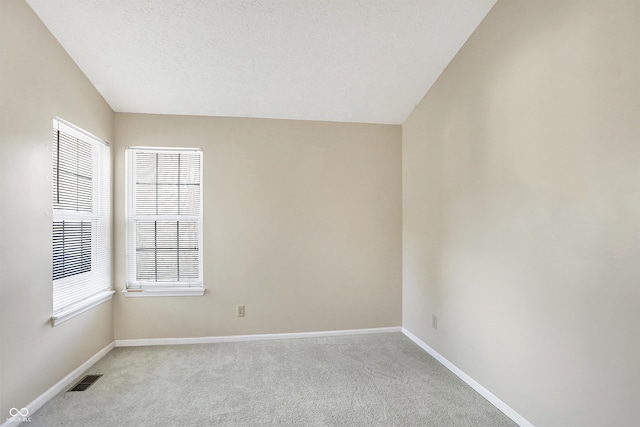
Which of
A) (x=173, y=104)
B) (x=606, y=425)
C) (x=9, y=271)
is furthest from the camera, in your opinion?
(x=173, y=104)

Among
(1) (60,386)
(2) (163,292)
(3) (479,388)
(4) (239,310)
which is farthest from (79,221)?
(3) (479,388)

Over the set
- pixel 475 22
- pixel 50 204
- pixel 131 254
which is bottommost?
pixel 131 254

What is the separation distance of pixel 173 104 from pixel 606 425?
3724mm

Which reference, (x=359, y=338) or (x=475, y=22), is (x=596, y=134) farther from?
(x=359, y=338)

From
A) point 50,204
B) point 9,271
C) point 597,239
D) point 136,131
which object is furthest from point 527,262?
point 136,131

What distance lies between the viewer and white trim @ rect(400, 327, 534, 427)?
1.91 m

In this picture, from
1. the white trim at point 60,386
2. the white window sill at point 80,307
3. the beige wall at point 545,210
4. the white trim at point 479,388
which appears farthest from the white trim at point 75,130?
the white trim at point 479,388

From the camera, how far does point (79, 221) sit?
8.58ft

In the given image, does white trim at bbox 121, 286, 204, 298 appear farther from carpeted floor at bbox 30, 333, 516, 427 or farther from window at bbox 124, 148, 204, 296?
carpeted floor at bbox 30, 333, 516, 427

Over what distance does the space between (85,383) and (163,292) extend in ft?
2.98

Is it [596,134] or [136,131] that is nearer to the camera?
[596,134]

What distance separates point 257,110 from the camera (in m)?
3.15

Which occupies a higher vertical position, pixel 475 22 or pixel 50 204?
pixel 475 22

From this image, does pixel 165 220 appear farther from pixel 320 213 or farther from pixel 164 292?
pixel 320 213
